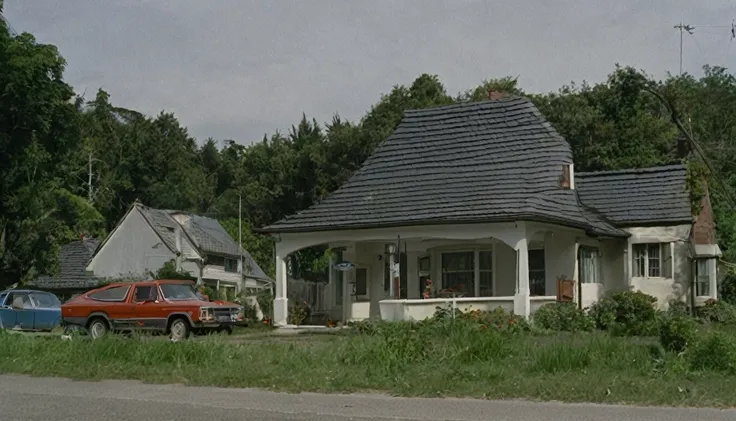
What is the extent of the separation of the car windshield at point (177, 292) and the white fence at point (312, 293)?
6204mm

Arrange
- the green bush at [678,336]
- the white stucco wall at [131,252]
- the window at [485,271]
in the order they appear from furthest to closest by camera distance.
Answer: the white stucco wall at [131,252] → the window at [485,271] → the green bush at [678,336]

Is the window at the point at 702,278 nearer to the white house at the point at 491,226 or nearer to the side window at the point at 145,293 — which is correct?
the white house at the point at 491,226

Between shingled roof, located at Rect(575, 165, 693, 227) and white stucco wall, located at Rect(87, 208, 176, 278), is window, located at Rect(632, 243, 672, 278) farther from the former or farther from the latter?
white stucco wall, located at Rect(87, 208, 176, 278)

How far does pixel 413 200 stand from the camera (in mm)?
28172

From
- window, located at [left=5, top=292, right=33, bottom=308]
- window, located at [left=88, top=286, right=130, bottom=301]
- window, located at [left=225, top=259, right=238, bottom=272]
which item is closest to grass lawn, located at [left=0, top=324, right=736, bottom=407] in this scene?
window, located at [left=88, top=286, right=130, bottom=301]

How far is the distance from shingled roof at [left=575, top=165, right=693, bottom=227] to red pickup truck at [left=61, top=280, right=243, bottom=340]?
13293 millimetres

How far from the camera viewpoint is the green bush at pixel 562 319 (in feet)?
81.7

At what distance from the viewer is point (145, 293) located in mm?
24859

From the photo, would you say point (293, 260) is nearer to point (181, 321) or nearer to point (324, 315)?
point (324, 315)

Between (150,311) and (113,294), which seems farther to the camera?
(113,294)

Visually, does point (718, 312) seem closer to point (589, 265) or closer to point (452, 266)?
point (589, 265)

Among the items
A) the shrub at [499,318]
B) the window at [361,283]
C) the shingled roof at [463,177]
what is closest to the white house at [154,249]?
the window at [361,283]

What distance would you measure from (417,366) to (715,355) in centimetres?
439

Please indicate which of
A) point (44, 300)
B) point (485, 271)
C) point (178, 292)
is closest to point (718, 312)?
point (485, 271)
